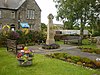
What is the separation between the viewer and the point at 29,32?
84.3 ft

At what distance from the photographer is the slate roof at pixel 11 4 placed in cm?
4221

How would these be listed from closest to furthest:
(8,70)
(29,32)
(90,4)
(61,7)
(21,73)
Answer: (21,73) → (8,70) → (29,32) → (90,4) → (61,7)

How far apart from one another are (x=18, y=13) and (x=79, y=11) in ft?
65.9

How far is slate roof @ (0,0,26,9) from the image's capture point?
42.2 meters

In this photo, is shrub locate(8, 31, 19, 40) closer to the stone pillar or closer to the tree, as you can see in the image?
the stone pillar

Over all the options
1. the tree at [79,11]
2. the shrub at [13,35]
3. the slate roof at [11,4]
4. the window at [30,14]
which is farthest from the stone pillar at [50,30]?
the window at [30,14]

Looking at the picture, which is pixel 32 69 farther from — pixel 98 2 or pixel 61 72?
pixel 98 2

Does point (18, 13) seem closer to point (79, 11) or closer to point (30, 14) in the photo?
point (30, 14)

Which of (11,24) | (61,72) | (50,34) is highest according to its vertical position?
(11,24)

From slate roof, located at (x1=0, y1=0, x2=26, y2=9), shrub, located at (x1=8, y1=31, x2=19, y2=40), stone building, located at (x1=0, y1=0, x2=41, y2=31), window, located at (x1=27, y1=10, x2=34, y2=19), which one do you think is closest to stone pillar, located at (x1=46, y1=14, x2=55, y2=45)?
shrub, located at (x1=8, y1=31, x2=19, y2=40)

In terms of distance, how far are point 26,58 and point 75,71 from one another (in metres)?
2.98

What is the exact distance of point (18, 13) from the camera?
42906mm

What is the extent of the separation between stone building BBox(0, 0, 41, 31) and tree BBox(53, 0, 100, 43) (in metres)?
15.5

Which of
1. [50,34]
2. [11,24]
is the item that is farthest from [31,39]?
[11,24]
